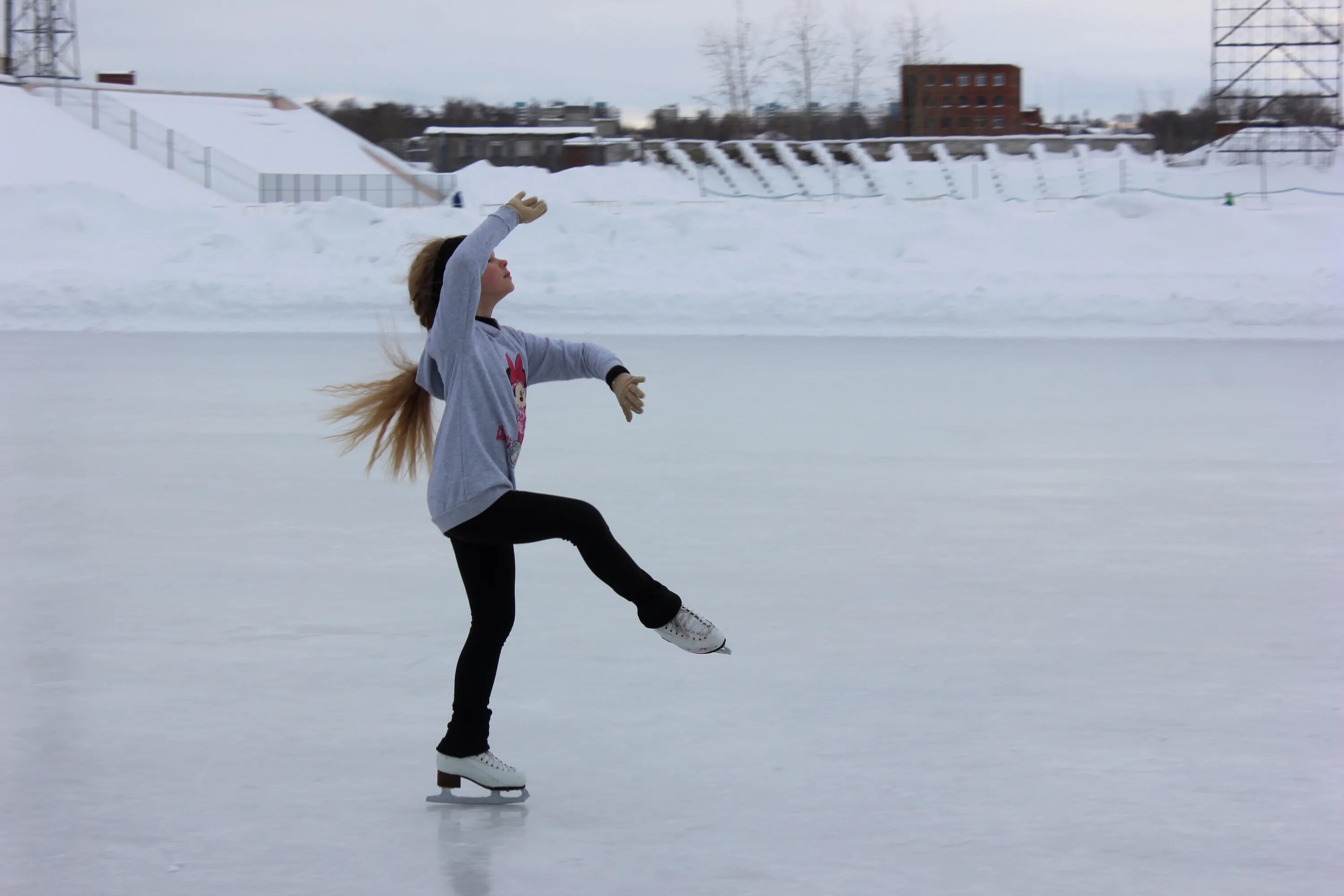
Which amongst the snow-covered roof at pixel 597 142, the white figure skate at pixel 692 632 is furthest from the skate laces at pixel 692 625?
the snow-covered roof at pixel 597 142

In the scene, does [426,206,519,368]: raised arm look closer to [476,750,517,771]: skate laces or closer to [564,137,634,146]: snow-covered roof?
[476,750,517,771]: skate laces

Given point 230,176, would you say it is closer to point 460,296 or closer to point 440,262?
point 440,262

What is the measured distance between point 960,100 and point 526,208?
70.5m

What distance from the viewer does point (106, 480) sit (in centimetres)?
770

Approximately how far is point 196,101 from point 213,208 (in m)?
22.2

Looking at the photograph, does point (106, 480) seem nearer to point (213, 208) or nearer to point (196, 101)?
point (213, 208)

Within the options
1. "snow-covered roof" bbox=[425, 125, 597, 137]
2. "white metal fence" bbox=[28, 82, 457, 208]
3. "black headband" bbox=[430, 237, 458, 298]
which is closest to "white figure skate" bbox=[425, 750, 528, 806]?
"black headband" bbox=[430, 237, 458, 298]

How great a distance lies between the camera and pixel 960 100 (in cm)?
7094

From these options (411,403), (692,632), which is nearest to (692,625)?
(692,632)

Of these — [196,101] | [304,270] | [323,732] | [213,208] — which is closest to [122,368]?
[304,270]

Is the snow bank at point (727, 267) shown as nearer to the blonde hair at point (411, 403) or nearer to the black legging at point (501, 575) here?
the blonde hair at point (411, 403)

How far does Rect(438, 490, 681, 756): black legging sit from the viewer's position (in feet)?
11.0

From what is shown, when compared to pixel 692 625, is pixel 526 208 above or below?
above

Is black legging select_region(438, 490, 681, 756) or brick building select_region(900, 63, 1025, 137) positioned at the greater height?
brick building select_region(900, 63, 1025, 137)
